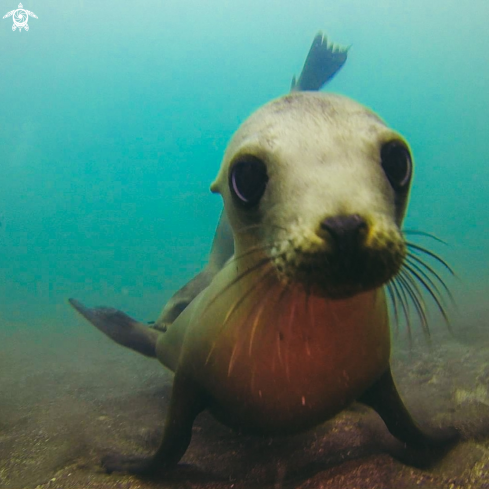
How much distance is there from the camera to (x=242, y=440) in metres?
2.40

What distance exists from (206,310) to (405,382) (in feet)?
6.97

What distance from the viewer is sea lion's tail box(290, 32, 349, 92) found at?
6.89 metres

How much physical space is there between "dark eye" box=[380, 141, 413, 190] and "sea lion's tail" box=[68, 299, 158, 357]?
2640 mm

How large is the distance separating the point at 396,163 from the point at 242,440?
1711 millimetres

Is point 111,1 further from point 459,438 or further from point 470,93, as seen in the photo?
point 470,93

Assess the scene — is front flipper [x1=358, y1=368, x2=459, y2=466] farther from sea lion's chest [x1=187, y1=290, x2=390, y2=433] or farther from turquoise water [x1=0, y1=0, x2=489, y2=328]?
turquoise water [x1=0, y1=0, x2=489, y2=328]

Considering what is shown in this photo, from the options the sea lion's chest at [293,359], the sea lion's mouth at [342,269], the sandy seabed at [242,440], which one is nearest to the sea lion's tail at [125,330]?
the sandy seabed at [242,440]

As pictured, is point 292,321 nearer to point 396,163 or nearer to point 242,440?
point 396,163

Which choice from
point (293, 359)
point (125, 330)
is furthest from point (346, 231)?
point (125, 330)

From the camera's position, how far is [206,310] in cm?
211

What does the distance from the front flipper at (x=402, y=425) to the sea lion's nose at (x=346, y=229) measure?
46.4 inches

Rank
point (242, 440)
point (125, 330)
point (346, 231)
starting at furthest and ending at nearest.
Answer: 1. point (125, 330)
2. point (242, 440)
3. point (346, 231)

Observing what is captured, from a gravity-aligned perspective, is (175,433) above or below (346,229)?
below

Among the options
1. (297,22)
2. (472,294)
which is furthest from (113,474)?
(297,22)
